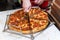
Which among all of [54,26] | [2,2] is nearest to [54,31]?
[54,26]

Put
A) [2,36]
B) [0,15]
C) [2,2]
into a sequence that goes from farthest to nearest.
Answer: [2,2] < [0,15] < [2,36]

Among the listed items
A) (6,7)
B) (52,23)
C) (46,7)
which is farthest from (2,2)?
(52,23)

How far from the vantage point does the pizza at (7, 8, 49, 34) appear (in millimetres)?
682

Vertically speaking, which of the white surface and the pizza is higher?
the pizza

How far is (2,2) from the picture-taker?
0.99 metres

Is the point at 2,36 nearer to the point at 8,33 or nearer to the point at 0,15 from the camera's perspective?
the point at 8,33

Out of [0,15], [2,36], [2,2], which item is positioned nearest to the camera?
[2,36]

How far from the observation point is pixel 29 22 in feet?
2.41

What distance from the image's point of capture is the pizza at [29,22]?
26.9 inches

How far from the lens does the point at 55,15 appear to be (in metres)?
0.78

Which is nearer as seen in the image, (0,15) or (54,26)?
(54,26)

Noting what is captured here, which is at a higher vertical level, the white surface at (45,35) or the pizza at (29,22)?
the pizza at (29,22)

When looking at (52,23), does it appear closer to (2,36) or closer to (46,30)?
(46,30)

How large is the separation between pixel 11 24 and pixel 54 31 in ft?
0.78
